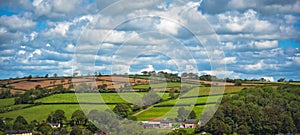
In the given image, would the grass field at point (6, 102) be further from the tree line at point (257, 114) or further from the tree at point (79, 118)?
the tree line at point (257, 114)

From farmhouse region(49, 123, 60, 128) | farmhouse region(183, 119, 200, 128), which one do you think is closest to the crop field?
farmhouse region(183, 119, 200, 128)

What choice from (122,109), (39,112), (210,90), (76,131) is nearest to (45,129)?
(76,131)

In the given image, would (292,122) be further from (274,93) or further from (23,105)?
(23,105)

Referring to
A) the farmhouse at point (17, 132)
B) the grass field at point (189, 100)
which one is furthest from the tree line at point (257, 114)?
the farmhouse at point (17, 132)

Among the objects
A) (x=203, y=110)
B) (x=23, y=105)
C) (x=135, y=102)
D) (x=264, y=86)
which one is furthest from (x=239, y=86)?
(x=23, y=105)

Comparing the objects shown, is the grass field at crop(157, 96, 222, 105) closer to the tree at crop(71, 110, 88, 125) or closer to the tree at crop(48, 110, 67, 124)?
the tree at crop(71, 110, 88, 125)

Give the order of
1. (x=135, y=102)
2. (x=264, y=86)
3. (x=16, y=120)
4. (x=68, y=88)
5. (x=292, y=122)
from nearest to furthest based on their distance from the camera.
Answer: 1. (x=135, y=102)
2. (x=16, y=120)
3. (x=292, y=122)
4. (x=68, y=88)
5. (x=264, y=86)

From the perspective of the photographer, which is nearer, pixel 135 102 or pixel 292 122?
pixel 135 102
